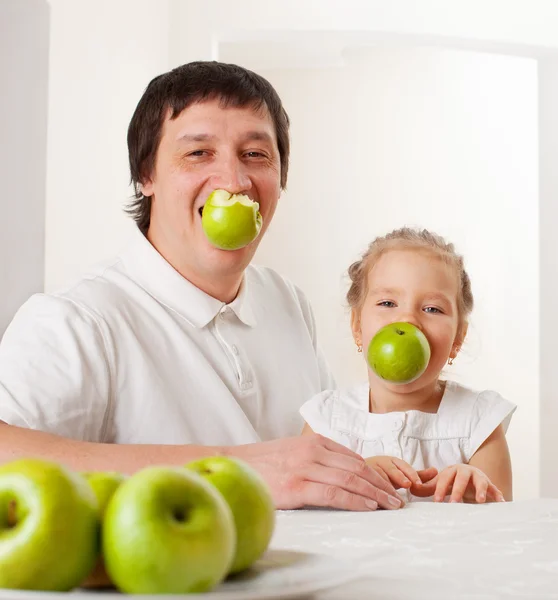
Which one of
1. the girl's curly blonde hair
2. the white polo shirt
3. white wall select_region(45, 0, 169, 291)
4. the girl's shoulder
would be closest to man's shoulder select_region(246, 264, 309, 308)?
the white polo shirt

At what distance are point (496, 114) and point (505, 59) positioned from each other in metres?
0.42

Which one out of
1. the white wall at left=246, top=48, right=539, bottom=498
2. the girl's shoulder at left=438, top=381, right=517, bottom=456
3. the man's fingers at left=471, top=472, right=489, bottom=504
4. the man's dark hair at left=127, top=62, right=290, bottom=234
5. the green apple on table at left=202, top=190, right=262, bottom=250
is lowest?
the man's fingers at left=471, top=472, right=489, bottom=504

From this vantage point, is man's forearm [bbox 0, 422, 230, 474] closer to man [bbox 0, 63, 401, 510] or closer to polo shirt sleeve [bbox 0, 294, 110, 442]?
man [bbox 0, 63, 401, 510]

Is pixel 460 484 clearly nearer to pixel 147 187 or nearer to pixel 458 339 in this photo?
pixel 458 339

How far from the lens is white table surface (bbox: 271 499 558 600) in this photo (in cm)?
77

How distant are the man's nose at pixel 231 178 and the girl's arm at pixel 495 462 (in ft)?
2.35

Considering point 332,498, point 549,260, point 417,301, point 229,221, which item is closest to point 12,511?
point 332,498

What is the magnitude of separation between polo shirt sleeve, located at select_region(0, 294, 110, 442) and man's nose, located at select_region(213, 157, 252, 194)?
410mm

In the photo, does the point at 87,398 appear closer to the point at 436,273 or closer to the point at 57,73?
the point at 436,273

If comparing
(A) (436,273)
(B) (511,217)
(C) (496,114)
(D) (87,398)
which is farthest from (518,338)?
(D) (87,398)

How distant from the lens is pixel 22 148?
9.20 feet

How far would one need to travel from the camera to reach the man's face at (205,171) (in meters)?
1.94

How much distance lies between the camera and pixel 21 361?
1.62m

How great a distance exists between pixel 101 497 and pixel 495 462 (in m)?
1.35
